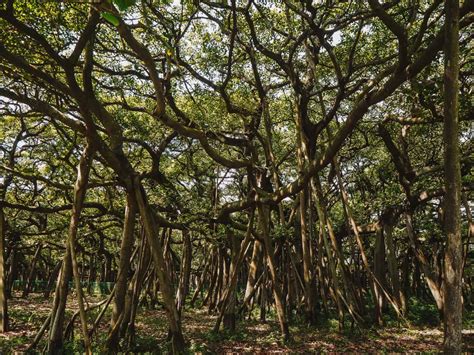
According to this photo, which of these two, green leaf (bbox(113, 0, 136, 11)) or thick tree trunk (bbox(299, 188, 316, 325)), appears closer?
green leaf (bbox(113, 0, 136, 11))

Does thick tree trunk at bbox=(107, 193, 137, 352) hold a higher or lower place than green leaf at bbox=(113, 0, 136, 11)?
lower

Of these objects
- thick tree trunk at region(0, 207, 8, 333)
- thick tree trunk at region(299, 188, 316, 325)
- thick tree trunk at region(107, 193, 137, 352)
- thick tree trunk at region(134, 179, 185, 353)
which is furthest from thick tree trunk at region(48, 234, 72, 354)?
thick tree trunk at region(299, 188, 316, 325)

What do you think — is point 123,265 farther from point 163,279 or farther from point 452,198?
point 452,198

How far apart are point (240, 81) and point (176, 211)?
13.2 feet

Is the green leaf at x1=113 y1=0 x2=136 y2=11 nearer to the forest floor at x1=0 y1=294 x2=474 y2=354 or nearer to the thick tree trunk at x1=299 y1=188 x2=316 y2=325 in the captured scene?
the forest floor at x1=0 y1=294 x2=474 y2=354

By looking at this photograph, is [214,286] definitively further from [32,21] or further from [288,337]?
[32,21]

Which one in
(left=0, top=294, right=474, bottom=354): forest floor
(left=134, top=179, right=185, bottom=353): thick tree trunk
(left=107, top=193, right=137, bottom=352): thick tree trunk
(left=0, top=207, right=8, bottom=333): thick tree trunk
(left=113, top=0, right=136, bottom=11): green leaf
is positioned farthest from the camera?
(left=0, top=207, right=8, bottom=333): thick tree trunk

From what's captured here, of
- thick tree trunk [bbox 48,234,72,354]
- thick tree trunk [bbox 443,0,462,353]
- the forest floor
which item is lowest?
the forest floor

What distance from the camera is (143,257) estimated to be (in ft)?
24.8

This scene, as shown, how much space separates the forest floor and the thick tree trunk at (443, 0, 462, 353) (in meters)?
4.70

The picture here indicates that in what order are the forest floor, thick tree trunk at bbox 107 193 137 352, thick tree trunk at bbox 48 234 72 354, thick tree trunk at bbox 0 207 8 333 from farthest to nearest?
1. thick tree trunk at bbox 0 207 8 333
2. the forest floor
3. thick tree trunk at bbox 107 193 137 352
4. thick tree trunk at bbox 48 234 72 354

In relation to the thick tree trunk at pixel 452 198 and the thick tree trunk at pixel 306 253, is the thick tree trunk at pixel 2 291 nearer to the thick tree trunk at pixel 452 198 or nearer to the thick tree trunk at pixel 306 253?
the thick tree trunk at pixel 306 253

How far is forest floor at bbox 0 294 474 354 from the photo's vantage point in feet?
24.6

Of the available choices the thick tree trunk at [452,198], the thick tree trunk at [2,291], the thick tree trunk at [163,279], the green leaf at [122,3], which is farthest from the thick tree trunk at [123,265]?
the green leaf at [122,3]
